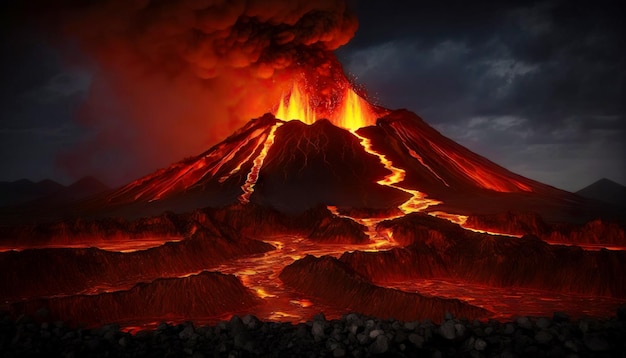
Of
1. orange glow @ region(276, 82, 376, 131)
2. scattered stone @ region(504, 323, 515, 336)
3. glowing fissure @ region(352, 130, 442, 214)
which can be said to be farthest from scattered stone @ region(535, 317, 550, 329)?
orange glow @ region(276, 82, 376, 131)

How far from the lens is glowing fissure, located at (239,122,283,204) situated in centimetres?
2947

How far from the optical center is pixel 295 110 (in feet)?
144

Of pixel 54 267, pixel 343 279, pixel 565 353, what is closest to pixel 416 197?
pixel 343 279

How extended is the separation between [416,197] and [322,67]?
18.0 m

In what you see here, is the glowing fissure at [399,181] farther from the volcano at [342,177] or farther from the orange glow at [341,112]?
the orange glow at [341,112]

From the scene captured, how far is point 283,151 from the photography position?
35.5 metres

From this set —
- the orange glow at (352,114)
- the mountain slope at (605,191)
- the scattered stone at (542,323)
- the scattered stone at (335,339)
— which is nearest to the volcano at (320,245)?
the scattered stone at (335,339)

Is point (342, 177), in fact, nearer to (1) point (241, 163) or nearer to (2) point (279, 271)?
(1) point (241, 163)

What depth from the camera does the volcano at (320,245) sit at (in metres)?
11.2

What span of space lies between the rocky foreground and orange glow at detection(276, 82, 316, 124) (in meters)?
36.2

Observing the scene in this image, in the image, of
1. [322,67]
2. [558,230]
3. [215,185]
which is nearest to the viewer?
[558,230]

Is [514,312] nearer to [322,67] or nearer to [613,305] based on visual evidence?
[613,305]

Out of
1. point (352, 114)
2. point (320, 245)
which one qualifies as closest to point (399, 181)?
point (352, 114)

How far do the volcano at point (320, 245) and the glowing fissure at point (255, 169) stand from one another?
0.56ft
